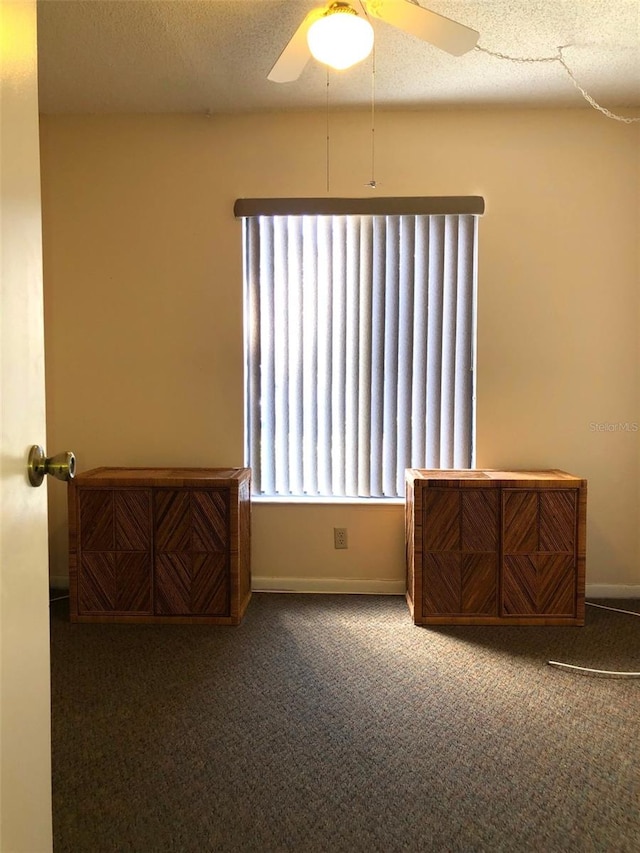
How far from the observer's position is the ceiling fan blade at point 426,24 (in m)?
1.60

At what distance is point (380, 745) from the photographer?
1.57 meters

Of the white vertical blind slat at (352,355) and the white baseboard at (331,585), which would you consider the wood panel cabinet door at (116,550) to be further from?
the white vertical blind slat at (352,355)

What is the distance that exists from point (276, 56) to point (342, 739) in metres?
2.83

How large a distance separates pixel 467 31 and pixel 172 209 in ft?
5.76

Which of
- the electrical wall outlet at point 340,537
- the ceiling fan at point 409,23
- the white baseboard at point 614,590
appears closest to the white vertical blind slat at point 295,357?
the electrical wall outlet at point 340,537

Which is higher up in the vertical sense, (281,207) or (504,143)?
(504,143)

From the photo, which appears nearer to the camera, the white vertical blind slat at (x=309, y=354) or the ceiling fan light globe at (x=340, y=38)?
the ceiling fan light globe at (x=340, y=38)

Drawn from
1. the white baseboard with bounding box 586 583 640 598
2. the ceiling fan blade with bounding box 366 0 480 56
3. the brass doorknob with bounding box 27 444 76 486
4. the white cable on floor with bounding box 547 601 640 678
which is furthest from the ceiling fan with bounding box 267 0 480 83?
the white baseboard with bounding box 586 583 640 598

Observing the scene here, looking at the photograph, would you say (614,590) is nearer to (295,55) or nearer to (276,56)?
(295,55)

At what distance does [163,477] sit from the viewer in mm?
2443

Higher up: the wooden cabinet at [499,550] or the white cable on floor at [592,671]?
the wooden cabinet at [499,550]

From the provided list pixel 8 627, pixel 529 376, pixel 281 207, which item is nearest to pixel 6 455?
pixel 8 627

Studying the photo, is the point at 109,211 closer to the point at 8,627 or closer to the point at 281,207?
the point at 281,207

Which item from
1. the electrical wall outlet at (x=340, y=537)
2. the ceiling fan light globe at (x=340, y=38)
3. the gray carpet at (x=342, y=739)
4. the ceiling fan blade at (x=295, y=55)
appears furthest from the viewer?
the electrical wall outlet at (x=340, y=537)
